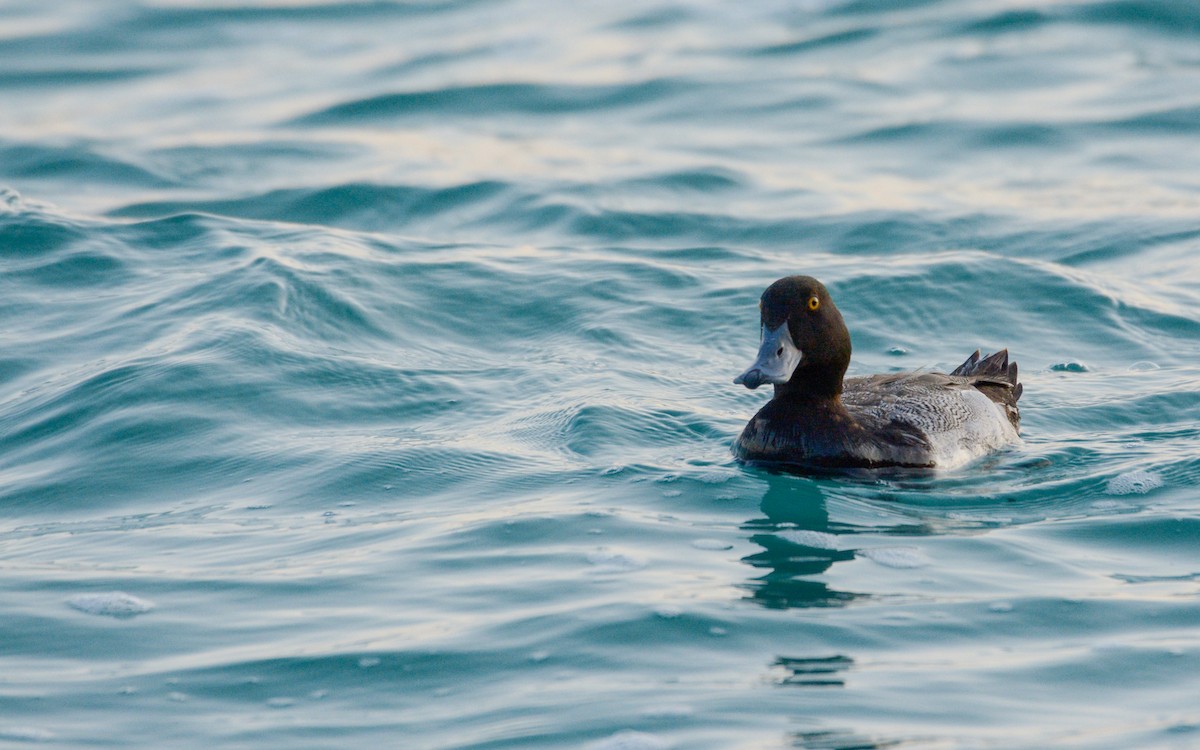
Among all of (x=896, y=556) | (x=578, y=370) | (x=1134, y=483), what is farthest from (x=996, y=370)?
(x=896, y=556)

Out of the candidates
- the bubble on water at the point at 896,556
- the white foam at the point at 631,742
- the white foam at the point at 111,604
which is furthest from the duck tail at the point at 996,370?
the white foam at the point at 111,604

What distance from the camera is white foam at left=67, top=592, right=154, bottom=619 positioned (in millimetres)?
6845

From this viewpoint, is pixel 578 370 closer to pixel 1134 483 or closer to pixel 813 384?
pixel 813 384

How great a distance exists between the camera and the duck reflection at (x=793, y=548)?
6812 millimetres

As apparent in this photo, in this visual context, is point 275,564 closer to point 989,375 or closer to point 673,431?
point 673,431

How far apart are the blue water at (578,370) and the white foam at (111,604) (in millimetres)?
30

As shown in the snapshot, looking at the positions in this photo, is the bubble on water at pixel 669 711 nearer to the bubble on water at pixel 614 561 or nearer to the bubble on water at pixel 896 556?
the bubble on water at pixel 614 561

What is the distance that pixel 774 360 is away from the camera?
334 inches

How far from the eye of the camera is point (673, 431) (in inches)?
384

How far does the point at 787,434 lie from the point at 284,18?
Answer: 16.9 m

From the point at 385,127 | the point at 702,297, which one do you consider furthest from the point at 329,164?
the point at 702,297

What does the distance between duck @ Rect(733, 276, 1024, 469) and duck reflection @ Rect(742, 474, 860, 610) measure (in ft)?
0.88

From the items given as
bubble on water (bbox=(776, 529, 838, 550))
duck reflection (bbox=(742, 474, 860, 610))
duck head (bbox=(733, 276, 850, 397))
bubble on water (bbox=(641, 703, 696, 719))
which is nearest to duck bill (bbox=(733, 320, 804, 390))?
duck head (bbox=(733, 276, 850, 397))

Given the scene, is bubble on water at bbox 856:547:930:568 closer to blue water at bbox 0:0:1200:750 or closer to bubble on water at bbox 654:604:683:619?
blue water at bbox 0:0:1200:750
